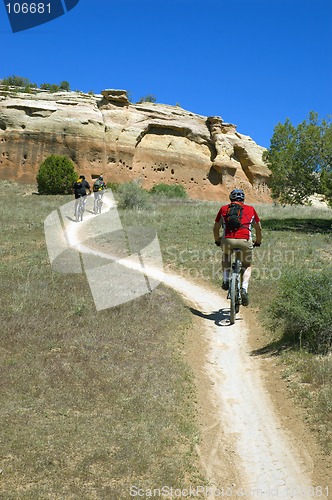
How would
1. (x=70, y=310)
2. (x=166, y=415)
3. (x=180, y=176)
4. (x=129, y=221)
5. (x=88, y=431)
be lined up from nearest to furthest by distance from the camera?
1. (x=88, y=431)
2. (x=166, y=415)
3. (x=70, y=310)
4. (x=129, y=221)
5. (x=180, y=176)

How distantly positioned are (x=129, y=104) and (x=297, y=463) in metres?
47.3

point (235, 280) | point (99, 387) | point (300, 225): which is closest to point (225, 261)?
point (235, 280)

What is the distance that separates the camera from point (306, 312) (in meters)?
8.23

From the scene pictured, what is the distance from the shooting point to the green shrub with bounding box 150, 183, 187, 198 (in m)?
43.1

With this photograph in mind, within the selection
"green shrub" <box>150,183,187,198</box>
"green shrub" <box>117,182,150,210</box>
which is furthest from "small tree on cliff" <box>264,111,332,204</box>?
"green shrub" <box>150,183,187,198</box>

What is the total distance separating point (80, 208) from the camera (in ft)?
83.0

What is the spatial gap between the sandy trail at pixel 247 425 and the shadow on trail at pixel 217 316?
0.06m

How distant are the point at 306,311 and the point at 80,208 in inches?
730

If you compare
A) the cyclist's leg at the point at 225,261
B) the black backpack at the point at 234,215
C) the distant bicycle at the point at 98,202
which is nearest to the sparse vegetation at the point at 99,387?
the cyclist's leg at the point at 225,261

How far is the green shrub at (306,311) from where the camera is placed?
7977 mm

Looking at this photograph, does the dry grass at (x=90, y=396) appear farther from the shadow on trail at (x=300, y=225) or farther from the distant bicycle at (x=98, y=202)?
the distant bicycle at (x=98, y=202)

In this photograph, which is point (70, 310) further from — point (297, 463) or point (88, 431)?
point (297, 463)

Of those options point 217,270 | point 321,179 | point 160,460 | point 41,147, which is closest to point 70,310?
point 160,460

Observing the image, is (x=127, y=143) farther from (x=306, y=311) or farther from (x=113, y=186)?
(x=306, y=311)
